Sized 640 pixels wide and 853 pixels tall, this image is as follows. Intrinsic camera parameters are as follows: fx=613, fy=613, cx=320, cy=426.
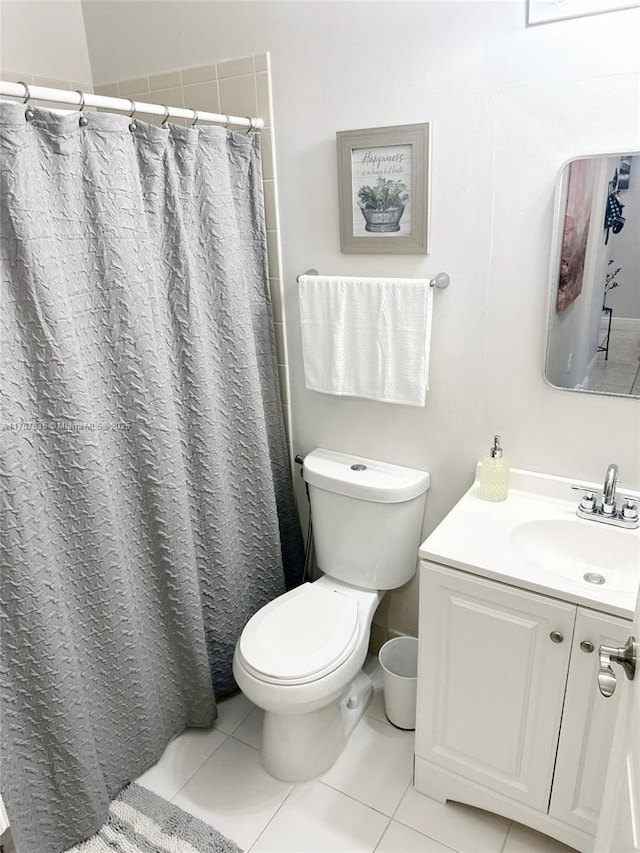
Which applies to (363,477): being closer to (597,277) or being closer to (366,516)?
(366,516)

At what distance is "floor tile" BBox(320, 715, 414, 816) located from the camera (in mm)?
1702

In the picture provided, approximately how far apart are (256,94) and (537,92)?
796mm

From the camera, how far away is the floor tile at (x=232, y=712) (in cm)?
195

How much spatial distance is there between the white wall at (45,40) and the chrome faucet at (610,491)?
199 cm

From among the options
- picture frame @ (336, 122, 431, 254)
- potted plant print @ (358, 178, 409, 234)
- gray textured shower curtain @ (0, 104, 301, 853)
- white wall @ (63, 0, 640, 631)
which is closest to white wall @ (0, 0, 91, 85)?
white wall @ (63, 0, 640, 631)

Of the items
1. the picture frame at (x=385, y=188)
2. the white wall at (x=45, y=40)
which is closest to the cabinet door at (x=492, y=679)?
the picture frame at (x=385, y=188)

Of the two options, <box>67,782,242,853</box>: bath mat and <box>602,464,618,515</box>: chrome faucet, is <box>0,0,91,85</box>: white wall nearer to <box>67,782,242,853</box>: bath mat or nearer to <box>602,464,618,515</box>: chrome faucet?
<box>602,464,618,515</box>: chrome faucet

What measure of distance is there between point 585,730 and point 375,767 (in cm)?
69

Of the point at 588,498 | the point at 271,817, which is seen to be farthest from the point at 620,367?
the point at 271,817

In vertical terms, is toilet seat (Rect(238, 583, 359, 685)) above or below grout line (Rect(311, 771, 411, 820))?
above

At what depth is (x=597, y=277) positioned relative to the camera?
4.72 feet

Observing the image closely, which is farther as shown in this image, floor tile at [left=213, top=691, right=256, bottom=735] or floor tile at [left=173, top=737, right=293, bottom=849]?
floor tile at [left=213, top=691, right=256, bottom=735]

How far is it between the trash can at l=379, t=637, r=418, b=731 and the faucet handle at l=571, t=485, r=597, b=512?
72cm

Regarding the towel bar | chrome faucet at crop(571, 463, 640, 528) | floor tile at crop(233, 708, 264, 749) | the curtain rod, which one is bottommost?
floor tile at crop(233, 708, 264, 749)
